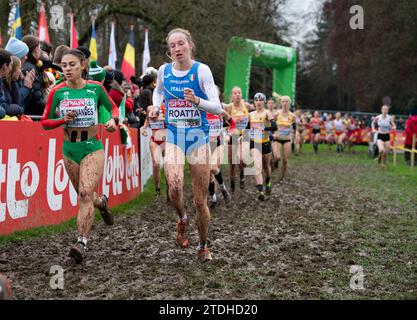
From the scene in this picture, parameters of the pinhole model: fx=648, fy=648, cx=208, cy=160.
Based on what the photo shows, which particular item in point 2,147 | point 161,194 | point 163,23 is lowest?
point 161,194

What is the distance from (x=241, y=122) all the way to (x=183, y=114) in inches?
275

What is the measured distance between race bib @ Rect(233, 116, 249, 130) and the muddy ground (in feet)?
8.74

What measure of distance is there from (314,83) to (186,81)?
2429 inches

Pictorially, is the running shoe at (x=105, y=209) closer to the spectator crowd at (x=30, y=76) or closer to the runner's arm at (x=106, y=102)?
the runner's arm at (x=106, y=102)

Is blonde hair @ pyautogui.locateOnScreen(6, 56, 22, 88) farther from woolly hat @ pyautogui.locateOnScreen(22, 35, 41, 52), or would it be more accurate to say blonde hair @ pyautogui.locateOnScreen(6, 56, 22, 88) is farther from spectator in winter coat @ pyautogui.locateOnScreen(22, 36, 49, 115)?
woolly hat @ pyautogui.locateOnScreen(22, 35, 41, 52)

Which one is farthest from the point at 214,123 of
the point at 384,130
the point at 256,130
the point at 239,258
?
the point at 384,130

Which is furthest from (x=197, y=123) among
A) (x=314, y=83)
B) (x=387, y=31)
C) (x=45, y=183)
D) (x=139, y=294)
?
(x=314, y=83)

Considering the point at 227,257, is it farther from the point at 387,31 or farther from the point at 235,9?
the point at 387,31

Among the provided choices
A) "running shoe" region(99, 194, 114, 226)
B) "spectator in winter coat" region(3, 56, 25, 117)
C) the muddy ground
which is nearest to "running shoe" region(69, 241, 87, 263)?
the muddy ground

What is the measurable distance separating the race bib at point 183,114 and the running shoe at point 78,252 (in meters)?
1.48

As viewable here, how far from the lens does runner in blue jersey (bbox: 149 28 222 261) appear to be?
6.28 m

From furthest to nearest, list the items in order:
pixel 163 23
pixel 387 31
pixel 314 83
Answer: pixel 314 83 → pixel 387 31 → pixel 163 23

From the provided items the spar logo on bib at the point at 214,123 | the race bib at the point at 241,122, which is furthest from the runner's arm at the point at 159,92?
the race bib at the point at 241,122

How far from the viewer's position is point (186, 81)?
629 cm
